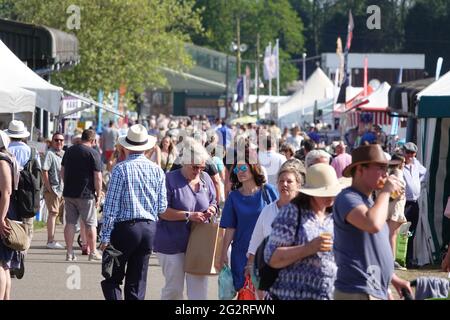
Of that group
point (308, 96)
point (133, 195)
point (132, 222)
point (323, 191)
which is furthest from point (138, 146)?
point (308, 96)

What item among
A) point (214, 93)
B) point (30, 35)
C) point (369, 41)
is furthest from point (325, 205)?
point (369, 41)

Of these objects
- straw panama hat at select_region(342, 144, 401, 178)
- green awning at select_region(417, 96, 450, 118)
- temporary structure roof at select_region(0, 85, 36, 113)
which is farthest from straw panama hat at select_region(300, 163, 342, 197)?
temporary structure roof at select_region(0, 85, 36, 113)

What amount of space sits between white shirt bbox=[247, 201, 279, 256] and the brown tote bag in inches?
35.9

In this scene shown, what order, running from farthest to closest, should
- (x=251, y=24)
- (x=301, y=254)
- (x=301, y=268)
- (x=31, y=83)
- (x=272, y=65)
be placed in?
(x=251, y=24)
(x=272, y=65)
(x=31, y=83)
(x=301, y=268)
(x=301, y=254)

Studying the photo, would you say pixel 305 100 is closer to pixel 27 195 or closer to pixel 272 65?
pixel 272 65

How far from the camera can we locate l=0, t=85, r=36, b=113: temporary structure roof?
16.4 m

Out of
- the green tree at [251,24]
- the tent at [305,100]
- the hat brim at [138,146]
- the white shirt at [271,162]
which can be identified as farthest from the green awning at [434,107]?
the green tree at [251,24]

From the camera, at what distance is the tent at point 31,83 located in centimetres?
1817

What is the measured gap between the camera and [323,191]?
23.8 feet

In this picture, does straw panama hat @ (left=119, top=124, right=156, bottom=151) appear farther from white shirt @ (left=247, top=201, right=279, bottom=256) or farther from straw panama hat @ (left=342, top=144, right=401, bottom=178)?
straw panama hat @ (left=342, top=144, right=401, bottom=178)

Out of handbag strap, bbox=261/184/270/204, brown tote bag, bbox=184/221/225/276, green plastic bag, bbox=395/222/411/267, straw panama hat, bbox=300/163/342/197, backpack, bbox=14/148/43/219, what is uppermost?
straw panama hat, bbox=300/163/342/197

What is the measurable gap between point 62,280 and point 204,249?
397 centimetres

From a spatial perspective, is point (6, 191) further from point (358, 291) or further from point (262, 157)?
point (262, 157)
